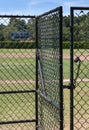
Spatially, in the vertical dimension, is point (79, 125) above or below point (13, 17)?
below

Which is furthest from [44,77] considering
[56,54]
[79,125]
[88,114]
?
[88,114]

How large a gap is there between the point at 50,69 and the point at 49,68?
0.08 meters

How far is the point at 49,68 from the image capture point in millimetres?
5074

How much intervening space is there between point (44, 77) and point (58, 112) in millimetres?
1013

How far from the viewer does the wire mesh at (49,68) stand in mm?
4560

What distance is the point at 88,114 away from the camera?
26.4 ft

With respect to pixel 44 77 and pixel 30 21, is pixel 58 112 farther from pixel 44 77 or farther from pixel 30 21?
pixel 30 21

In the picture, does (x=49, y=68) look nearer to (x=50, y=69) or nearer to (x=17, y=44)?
(x=50, y=69)

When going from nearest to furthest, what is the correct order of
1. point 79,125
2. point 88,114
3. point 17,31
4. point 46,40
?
point 46,40, point 17,31, point 79,125, point 88,114

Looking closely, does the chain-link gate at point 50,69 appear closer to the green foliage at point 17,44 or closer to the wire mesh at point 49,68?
the wire mesh at point 49,68

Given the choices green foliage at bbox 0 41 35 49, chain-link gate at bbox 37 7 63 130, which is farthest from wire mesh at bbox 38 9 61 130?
green foliage at bbox 0 41 35 49

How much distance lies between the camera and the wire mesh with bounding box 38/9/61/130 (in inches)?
180

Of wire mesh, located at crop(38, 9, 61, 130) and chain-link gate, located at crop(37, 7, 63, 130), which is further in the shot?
wire mesh, located at crop(38, 9, 61, 130)

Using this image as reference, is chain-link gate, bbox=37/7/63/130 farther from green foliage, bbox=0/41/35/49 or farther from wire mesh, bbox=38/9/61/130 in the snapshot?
green foliage, bbox=0/41/35/49
